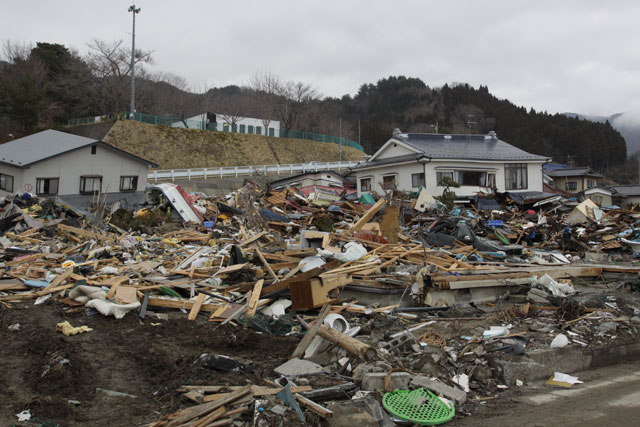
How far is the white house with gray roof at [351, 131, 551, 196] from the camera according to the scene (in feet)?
86.8

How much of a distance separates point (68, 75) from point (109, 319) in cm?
4100

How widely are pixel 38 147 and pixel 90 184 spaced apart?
3211 millimetres

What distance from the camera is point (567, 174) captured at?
43.1 m

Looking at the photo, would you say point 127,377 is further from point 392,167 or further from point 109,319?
point 392,167

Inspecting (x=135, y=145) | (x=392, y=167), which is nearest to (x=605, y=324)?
(x=392, y=167)

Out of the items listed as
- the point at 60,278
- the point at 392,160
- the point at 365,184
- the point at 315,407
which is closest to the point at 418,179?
the point at 392,160

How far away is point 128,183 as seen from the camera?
27.3 metres

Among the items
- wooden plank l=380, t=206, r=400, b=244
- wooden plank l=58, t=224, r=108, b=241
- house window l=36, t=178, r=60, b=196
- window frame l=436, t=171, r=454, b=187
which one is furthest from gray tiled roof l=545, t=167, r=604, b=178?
wooden plank l=58, t=224, r=108, b=241

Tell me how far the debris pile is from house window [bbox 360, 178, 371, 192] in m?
14.5

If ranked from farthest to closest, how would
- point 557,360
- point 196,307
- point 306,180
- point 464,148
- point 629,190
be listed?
point 629,190 < point 306,180 < point 464,148 < point 196,307 < point 557,360

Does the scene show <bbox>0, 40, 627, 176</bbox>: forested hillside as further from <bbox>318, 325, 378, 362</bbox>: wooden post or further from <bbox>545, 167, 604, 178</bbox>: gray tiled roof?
<bbox>318, 325, 378, 362</bbox>: wooden post

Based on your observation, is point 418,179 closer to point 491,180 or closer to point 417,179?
point 417,179

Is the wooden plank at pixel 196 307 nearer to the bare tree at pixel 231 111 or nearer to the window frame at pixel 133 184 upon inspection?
the window frame at pixel 133 184

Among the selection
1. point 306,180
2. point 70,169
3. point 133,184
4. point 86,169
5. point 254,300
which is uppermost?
point 306,180
